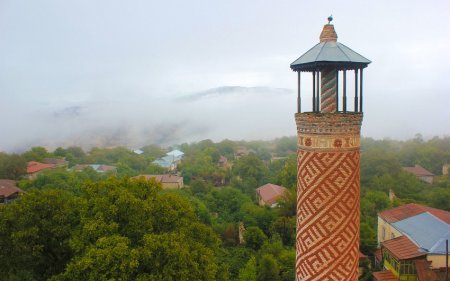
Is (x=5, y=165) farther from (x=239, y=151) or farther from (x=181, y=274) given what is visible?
(x=239, y=151)

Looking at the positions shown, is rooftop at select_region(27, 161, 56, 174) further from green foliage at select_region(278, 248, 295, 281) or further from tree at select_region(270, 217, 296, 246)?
green foliage at select_region(278, 248, 295, 281)

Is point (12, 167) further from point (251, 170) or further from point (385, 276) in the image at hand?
point (385, 276)

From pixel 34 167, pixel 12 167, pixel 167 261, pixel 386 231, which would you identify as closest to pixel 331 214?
pixel 167 261

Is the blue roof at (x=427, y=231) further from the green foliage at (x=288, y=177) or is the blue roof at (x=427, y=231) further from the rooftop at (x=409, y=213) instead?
the green foliage at (x=288, y=177)

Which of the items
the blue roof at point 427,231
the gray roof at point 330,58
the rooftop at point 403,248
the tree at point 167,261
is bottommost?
the rooftop at point 403,248

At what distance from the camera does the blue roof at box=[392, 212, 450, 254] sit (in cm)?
2255

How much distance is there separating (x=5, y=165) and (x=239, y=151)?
60743 mm

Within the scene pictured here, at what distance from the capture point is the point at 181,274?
14.0 meters

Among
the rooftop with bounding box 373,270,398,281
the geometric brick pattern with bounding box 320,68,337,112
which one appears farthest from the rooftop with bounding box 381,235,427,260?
the geometric brick pattern with bounding box 320,68,337,112

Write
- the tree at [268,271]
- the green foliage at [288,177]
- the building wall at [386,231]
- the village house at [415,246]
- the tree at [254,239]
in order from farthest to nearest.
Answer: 1. the green foliage at [288,177]
2. the tree at [254,239]
3. the building wall at [386,231]
4. the tree at [268,271]
5. the village house at [415,246]

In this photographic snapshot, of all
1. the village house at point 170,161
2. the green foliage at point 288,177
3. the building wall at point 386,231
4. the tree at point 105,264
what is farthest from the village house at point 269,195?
the village house at point 170,161

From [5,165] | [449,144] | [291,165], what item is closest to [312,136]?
[291,165]

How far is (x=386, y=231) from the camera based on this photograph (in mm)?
29141

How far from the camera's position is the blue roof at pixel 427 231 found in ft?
74.0
